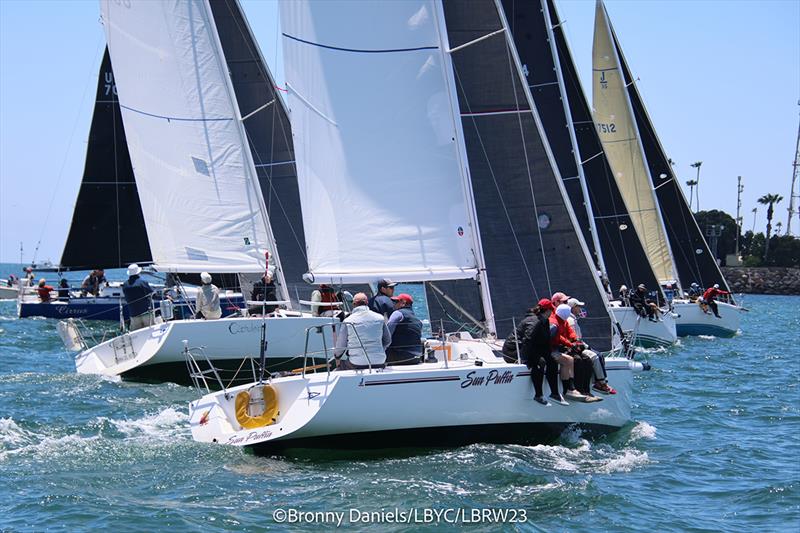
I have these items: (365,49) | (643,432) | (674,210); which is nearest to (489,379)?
(643,432)

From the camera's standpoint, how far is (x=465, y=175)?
45.2 ft

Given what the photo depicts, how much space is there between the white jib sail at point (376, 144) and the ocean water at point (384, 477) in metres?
2.90

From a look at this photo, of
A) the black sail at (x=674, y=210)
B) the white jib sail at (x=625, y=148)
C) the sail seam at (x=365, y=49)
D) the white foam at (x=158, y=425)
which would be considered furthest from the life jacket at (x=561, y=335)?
the black sail at (x=674, y=210)

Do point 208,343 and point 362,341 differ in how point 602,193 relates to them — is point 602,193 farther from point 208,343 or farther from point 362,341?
point 362,341

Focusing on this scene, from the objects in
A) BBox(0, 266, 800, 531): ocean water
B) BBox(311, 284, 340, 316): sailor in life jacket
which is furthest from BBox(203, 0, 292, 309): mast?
BBox(0, 266, 800, 531): ocean water

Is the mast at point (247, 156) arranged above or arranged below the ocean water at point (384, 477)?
above

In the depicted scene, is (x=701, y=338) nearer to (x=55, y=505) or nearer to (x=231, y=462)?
(x=231, y=462)

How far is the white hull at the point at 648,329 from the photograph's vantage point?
28672mm

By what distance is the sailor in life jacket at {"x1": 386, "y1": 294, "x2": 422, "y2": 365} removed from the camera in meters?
12.4

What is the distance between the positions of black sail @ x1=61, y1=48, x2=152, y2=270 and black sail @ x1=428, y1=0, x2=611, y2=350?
17938 millimetres

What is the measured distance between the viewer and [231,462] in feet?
37.6

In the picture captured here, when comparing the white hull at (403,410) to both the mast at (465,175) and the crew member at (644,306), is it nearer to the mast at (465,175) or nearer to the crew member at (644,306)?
the mast at (465,175)

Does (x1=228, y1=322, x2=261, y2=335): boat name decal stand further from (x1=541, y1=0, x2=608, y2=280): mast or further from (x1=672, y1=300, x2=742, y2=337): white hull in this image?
(x1=672, y1=300, x2=742, y2=337): white hull

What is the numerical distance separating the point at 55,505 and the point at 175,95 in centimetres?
1266
